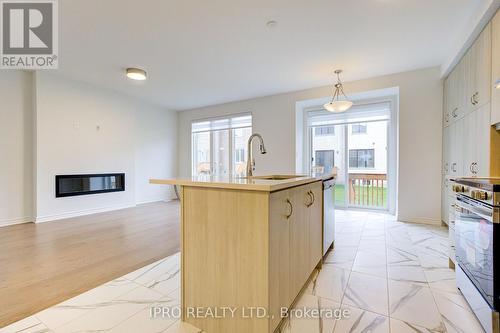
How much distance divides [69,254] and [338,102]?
3.99 metres

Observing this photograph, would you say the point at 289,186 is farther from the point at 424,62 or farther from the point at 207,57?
the point at 424,62

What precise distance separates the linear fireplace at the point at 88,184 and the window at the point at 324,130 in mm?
4629

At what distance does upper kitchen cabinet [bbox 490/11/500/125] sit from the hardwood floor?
11.5 feet

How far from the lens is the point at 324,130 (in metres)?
5.23

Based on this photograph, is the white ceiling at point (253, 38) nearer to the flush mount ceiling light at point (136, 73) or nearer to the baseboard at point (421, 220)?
the flush mount ceiling light at point (136, 73)

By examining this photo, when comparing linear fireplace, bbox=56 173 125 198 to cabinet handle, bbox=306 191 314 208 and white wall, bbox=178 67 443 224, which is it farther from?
white wall, bbox=178 67 443 224

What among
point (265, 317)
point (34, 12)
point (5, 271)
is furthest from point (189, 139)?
point (265, 317)

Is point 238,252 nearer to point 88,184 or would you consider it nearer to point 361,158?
point 361,158

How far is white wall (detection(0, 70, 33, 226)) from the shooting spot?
3.71m

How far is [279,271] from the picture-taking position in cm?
126

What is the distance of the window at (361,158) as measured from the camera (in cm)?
480

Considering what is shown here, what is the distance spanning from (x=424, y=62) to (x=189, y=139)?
5.56m

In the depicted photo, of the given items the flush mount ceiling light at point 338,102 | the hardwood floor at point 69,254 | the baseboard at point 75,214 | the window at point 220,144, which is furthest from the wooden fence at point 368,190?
the baseboard at point 75,214

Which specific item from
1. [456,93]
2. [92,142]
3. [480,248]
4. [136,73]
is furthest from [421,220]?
[92,142]
